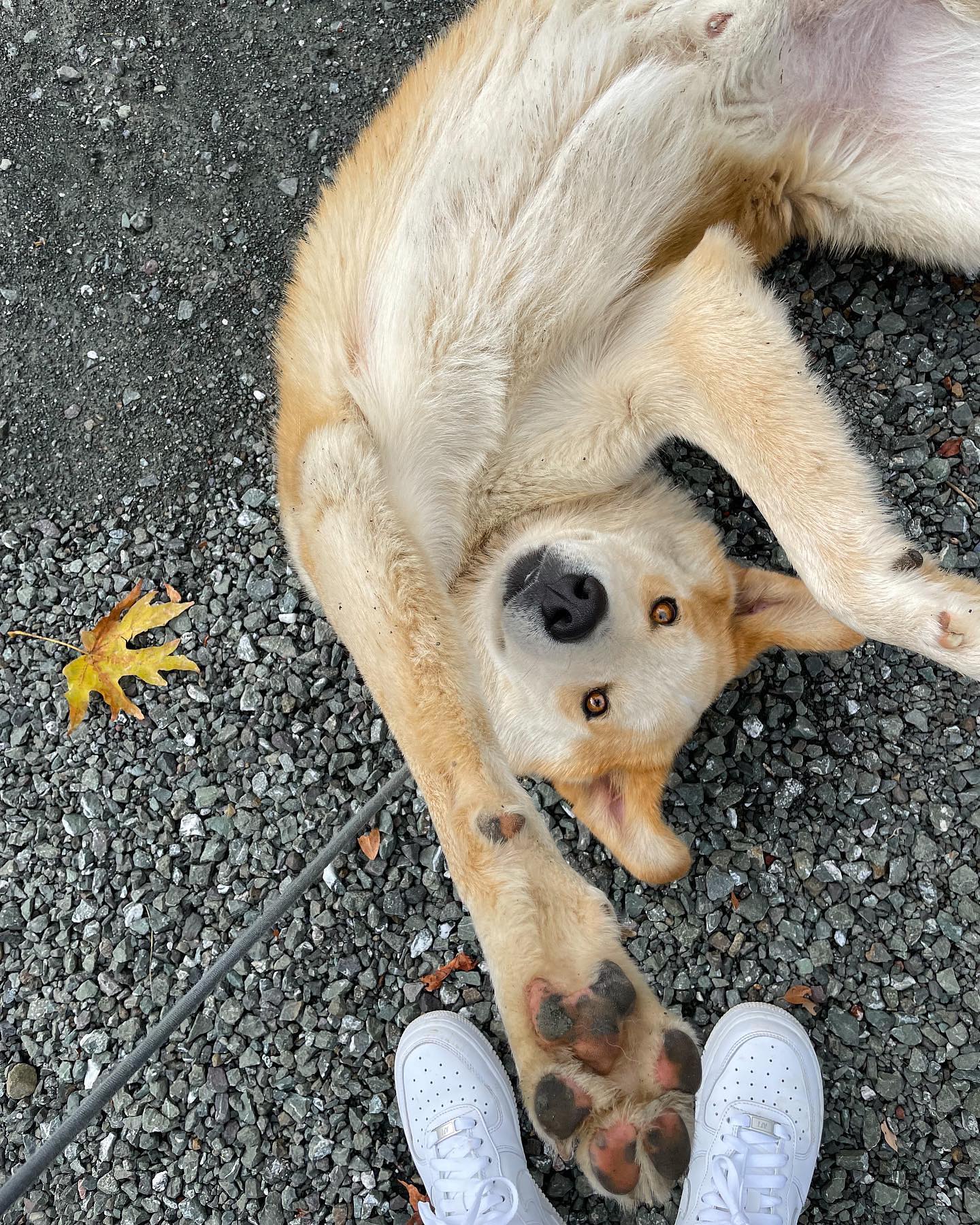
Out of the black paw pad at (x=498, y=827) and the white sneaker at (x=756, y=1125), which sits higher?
the black paw pad at (x=498, y=827)

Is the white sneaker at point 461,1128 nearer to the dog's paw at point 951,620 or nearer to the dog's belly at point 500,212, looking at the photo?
the dog's belly at point 500,212

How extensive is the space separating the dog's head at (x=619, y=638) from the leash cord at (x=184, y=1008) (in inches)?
30.1

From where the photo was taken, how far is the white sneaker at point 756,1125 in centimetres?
282

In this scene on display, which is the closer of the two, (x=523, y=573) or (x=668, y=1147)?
(x=668, y=1147)

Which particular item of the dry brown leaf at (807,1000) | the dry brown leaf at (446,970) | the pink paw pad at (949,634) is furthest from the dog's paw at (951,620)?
the dry brown leaf at (446,970)

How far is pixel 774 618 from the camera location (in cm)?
259

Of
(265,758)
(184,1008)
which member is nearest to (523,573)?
(265,758)

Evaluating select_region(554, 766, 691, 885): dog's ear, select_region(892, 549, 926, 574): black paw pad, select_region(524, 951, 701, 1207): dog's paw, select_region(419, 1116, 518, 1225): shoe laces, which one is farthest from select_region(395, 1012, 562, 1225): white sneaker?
select_region(892, 549, 926, 574): black paw pad

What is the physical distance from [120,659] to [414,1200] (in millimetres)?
2372

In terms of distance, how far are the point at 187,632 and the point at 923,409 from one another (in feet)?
10.2

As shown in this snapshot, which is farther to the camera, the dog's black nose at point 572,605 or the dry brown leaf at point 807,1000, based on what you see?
the dry brown leaf at point 807,1000

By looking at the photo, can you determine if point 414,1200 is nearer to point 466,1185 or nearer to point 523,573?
point 466,1185

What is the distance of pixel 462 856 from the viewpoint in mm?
2037

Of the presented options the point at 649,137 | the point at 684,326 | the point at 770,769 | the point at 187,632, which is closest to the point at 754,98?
the point at 649,137
